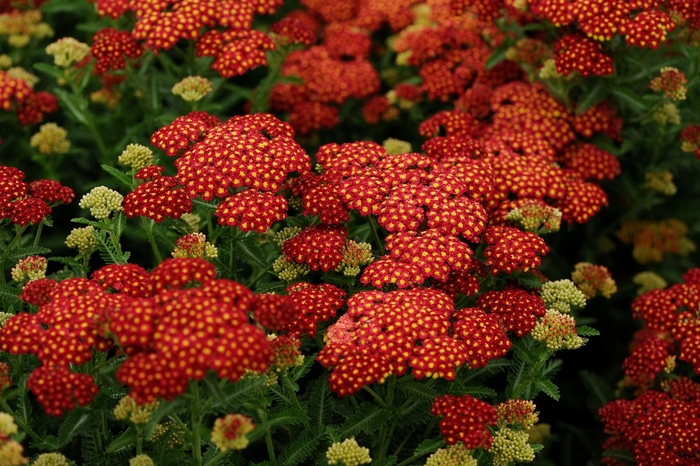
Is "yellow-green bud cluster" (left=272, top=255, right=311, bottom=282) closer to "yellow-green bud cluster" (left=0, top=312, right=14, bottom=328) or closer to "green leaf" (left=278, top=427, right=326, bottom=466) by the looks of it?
"green leaf" (left=278, top=427, right=326, bottom=466)

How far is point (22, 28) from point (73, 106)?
130cm

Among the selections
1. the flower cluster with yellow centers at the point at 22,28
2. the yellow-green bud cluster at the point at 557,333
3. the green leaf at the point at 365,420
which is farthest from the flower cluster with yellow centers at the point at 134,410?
the flower cluster with yellow centers at the point at 22,28

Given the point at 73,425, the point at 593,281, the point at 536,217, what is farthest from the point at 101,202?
the point at 593,281

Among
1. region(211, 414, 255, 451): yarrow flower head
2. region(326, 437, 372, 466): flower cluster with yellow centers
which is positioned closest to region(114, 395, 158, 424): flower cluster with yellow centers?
region(211, 414, 255, 451): yarrow flower head

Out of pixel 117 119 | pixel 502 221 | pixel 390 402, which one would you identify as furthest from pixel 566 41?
pixel 117 119

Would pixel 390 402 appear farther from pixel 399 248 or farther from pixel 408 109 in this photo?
pixel 408 109

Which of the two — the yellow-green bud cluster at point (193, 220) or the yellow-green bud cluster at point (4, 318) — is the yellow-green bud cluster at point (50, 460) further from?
the yellow-green bud cluster at point (193, 220)

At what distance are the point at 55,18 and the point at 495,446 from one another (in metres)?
6.72

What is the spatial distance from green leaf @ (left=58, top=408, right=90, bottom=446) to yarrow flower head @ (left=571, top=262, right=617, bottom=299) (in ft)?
12.0

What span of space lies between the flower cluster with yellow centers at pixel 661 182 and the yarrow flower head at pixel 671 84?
34.7 inches

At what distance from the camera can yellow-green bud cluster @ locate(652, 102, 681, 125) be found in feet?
21.5

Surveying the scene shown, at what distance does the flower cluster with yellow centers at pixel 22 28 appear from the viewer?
Result: 24.4 ft

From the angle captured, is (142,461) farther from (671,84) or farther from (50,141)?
(671,84)

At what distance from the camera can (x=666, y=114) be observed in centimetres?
658
